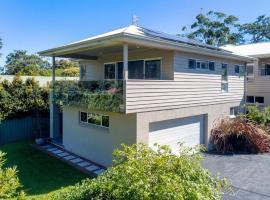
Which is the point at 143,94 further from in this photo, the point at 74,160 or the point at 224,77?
the point at 224,77

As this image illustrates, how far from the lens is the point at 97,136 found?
11.3m

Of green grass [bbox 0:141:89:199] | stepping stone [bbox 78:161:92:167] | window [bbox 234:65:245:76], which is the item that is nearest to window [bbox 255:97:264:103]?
window [bbox 234:65:245:76]

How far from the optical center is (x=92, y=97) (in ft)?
33.8

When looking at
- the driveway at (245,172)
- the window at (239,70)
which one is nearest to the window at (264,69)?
the window at (239,70)

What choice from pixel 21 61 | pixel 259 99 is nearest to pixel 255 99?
pixel 259 99

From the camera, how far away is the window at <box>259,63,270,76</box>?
1852 centimetres

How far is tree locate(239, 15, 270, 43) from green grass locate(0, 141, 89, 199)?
41.9 metres

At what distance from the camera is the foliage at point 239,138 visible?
13.1 metres

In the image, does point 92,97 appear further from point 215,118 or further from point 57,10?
point 57,10

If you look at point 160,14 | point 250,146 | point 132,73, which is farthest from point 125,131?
point 160,14

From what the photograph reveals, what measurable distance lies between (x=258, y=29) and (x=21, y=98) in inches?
1656

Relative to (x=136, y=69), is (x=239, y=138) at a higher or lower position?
lower

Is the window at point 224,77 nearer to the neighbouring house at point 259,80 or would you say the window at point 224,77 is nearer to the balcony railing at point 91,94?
the neighbouring house at point 259,80

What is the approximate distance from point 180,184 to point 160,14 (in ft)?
55.9
